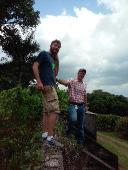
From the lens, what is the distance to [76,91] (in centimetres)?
1136

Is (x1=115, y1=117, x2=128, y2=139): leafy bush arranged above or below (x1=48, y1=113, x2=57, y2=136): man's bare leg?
above

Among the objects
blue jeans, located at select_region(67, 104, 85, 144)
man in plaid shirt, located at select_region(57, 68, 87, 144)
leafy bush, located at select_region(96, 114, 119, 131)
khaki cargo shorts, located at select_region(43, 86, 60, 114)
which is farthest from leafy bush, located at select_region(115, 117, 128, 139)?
khaki cargo shorts, located at select_region(43, 86, 60, 114)

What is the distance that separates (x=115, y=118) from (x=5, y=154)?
31.0 meters

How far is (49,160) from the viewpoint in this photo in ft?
27.3

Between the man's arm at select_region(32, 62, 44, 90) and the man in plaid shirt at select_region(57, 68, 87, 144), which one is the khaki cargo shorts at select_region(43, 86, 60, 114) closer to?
the man's arm at select_region(32, 62, 44, 90)

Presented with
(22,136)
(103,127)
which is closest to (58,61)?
(22,136)

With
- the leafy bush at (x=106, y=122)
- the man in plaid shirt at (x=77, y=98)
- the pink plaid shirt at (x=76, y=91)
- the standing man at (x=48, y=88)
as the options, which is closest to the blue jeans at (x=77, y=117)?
the man in plaid shirt at (x=77, y=98)

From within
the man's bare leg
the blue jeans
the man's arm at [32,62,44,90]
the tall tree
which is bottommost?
the man's bare leg

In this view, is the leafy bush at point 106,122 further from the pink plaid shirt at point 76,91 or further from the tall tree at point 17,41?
the pink plaid shirt at point 76,91

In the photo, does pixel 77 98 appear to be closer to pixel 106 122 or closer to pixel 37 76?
pixel 37 76

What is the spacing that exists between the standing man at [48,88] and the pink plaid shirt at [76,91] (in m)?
2.52

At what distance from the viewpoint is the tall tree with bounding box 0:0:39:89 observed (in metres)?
36.1

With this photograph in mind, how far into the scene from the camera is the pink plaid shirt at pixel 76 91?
445 inches

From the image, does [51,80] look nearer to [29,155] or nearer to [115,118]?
[29,155]
